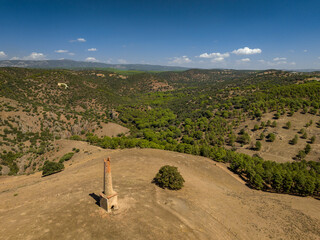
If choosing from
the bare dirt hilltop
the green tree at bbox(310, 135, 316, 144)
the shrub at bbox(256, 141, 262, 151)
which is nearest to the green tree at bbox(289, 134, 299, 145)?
the green tree at bbox(310, 135, 316, 144)

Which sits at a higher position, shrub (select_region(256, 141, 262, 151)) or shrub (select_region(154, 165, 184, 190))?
shrub (select_region(154, 165, 184, 190))

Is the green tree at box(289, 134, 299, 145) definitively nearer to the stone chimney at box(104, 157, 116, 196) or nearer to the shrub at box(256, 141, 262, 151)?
the shrub at box(256, 141, 262, 151)

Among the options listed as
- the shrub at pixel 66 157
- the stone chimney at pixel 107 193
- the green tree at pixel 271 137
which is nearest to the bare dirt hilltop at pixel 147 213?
A: the stone chimney at pixel 107 193

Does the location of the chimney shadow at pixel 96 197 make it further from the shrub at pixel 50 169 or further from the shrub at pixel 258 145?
the shrub at pixel 258 145

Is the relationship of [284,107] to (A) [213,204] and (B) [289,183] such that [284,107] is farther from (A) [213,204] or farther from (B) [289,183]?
(A) [213,204]

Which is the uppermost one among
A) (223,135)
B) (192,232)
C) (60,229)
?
(60,229)

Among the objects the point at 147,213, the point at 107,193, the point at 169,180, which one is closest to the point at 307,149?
the point at 169,180

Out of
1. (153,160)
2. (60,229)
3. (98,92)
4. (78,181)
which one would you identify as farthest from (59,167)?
(98,92)

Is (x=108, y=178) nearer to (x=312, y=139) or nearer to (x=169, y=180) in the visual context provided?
(x=169, y=180)
